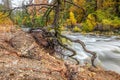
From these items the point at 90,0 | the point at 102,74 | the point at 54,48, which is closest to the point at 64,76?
the point at 102,74

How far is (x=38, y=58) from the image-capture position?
183 inches

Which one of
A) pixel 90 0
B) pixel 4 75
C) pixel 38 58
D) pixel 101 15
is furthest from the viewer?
pixel 90 0

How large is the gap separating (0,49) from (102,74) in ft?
5.73

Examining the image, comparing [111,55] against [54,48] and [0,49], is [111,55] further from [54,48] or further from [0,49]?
[0,49]

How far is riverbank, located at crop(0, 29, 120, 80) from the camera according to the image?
154 inches

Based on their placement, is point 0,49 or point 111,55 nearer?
point 0,49

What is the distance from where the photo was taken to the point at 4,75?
379 centimetres

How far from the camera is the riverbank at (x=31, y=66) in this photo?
12.8ft

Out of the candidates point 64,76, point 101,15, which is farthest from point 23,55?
point 101,15

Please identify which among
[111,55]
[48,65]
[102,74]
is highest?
[48,65]

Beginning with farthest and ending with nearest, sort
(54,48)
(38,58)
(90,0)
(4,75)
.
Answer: (90,0)
(54,48)
(38,58)
(4,75)

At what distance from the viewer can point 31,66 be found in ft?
13.6

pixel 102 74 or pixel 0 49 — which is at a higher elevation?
pixel 0 49

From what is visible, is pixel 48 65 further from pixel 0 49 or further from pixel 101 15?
pixel 101 15
